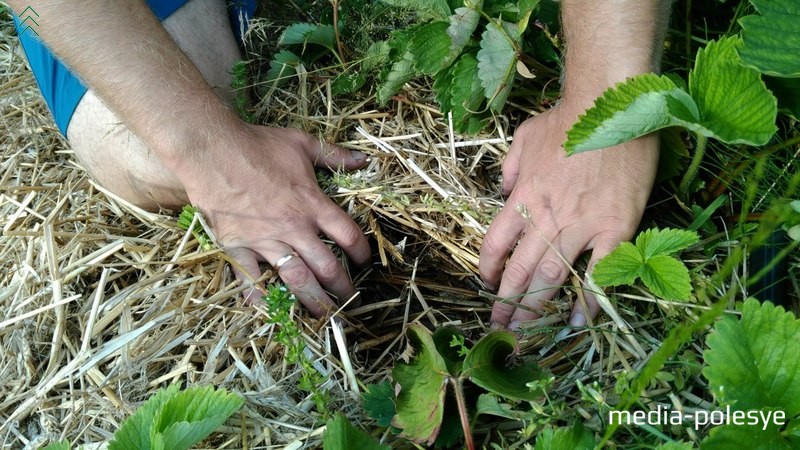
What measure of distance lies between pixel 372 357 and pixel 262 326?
20 cm

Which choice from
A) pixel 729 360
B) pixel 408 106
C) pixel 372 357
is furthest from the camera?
pixel 408 106

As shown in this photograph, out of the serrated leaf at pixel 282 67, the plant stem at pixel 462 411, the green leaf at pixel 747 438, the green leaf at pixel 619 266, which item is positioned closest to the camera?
the green leaf at pixel 747 438

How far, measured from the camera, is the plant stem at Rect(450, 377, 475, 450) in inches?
34.4

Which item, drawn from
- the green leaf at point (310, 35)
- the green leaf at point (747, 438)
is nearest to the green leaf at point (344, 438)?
the green leaf at point (747, 438)

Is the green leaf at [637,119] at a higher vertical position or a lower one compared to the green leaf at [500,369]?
higher

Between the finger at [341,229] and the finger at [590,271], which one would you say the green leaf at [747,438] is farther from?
the finger at [341,229]

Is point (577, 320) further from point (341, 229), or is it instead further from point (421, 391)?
point (341, 229)

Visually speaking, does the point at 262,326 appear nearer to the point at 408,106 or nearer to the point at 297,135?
the point at 297,135

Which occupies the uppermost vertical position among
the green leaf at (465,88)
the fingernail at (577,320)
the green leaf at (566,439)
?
the green leaf at (465,88)

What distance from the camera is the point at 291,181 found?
1.32m

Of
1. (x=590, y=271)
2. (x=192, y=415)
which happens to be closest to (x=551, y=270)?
(x=590, y=271)

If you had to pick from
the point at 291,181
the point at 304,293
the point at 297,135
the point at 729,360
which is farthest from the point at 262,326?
the point at 729,360

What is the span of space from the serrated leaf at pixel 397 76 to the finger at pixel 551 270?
41 cm

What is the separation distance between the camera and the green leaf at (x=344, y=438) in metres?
0.83
